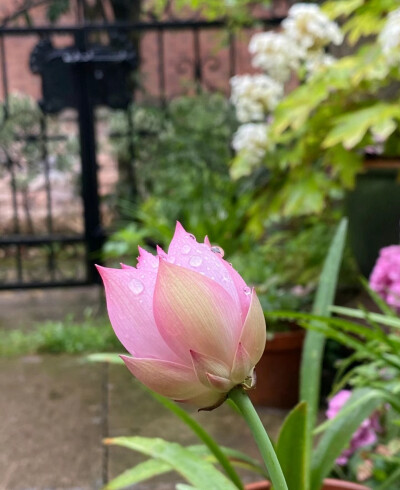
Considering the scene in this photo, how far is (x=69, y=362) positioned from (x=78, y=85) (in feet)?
5.75

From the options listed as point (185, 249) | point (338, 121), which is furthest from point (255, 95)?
point (185, 249)

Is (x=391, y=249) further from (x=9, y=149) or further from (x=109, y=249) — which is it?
(x=9, y=149)

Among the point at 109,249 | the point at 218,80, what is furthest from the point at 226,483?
the point at 218,80

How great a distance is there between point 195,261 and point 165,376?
0.08 meters

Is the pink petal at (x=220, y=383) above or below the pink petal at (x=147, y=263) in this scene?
below

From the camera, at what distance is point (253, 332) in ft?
1.57

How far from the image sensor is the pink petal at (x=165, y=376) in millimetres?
464

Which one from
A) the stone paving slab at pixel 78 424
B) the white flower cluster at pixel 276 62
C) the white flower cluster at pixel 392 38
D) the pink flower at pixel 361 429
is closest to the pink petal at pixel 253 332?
the pink flower at pixel 361 429

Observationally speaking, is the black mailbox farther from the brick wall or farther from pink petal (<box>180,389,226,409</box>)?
pink petal (<box>180,389,226,409</box>)

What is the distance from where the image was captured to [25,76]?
18.1 feet

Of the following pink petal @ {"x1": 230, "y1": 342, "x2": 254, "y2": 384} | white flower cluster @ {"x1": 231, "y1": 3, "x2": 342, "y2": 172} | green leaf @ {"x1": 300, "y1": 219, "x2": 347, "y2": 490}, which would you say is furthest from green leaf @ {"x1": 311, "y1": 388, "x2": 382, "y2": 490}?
white flower cluster @ {"x1": 231, "y1": 3, "x2": 342, "y2": 172}

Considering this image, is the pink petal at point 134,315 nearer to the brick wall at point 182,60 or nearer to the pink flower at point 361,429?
the pink flower at point 361,429

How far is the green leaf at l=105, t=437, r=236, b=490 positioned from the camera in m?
1.08

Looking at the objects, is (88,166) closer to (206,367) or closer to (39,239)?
(39,239)
